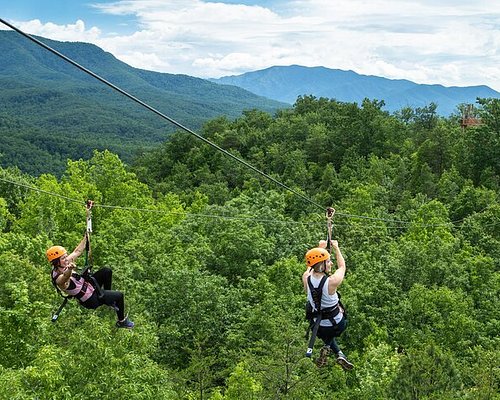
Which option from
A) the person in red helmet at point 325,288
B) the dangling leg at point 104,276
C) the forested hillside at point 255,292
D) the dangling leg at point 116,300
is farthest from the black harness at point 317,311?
the forested hillside at point 255,292

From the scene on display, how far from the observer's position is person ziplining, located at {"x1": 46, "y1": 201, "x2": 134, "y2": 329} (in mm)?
10180

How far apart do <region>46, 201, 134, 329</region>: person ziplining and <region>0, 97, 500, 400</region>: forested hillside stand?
129 inches

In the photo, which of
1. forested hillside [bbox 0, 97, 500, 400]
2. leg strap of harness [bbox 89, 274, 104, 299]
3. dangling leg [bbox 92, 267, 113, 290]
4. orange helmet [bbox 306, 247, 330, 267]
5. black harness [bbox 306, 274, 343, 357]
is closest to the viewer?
orange helmet [bbox 306, 247, 330, 267]

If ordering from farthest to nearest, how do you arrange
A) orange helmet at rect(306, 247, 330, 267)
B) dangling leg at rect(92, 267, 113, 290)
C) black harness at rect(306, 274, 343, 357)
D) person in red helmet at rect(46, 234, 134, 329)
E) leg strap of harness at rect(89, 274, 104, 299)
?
1. dangling leg at rect(92, 267, 113, 290)
2. leg strap of harness at rect(89, 274, 104, 299)
3. person in red helmet at rect(46, 234, 134, 329)
4. black harness at rect(306, 274, 343, 357)
5. orange helmet at rect(306, 247, 330, 267)

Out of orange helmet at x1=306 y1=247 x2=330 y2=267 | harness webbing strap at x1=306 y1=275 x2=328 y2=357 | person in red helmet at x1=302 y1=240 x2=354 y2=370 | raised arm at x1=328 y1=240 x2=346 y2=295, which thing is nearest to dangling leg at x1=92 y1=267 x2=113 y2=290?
person in red helmet at x1=302 y1=240 x2=354 y2=370

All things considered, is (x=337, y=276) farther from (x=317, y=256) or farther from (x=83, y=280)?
(x=83, y=280)

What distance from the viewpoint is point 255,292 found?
97.9ft

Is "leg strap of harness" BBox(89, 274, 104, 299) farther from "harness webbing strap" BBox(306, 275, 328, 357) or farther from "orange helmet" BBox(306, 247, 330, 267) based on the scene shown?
"orange helmet" BBox(306, 247, 330, 267)

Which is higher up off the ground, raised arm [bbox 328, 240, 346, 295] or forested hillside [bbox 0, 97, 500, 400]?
raised arm [bbox 328, 240, 346, 295]

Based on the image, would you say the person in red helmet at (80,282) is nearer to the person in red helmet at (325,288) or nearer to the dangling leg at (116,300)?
the dangling leg at (116,300)

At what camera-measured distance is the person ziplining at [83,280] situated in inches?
401

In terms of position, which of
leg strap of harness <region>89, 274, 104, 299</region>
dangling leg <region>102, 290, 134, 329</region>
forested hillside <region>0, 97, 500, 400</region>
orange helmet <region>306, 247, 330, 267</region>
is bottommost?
forested hillside <region>0, 97, 500, 400</region>

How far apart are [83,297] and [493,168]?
49.0m

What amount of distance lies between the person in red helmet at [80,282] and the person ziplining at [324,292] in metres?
3.73
